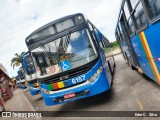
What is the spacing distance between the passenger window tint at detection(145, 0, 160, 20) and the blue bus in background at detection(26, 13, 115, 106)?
8.68 feet

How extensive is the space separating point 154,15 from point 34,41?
4.53 m

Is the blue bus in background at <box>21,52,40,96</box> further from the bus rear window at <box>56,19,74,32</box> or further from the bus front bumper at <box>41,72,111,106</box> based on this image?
the bus rear window at <box>56,19,74,32</box>

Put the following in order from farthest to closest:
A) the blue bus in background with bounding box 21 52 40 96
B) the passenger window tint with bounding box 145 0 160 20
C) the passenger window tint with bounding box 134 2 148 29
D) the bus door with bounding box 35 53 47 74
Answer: the blue bus in background with bounding box 21 52 40 96 < the bus door with bounding box 35 53 47 74 < the passenger window tint with bounding box 134 2 148 29 < the passenger window tint with bounding box 145 0 160 20

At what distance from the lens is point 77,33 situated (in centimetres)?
737

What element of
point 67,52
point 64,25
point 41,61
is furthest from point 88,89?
point 64,25

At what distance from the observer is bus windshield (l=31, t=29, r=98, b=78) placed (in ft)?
23.8

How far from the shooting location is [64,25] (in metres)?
7.58

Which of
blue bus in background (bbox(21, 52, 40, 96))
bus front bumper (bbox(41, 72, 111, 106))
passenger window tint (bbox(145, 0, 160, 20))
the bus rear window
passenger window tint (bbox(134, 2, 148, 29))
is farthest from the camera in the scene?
blue bus in background (bbox(21, 52, 40, 96))

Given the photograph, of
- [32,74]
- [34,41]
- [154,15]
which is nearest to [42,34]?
[34,41]

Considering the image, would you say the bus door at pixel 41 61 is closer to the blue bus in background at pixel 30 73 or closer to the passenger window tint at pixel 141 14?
the passenger window tint at pixel 141 14

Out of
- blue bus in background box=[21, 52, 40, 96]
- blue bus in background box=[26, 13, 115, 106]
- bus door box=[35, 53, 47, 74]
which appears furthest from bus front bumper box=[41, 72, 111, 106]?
blue bus in background box=[21, 52, 40, 96]

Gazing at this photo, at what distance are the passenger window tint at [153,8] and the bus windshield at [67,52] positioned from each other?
8.76ft

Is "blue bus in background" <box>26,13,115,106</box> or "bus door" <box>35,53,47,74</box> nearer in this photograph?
"blue bus in background" <box>26,13,115,106</box>

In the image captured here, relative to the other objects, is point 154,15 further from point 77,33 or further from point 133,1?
point 77,33
